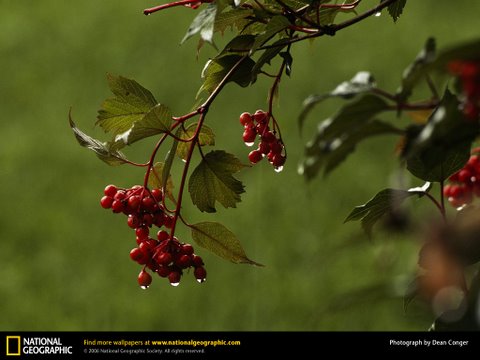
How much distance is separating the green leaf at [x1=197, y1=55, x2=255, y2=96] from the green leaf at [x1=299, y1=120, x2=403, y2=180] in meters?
0.28

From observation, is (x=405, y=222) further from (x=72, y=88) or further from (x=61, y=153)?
(x=72, y=88)

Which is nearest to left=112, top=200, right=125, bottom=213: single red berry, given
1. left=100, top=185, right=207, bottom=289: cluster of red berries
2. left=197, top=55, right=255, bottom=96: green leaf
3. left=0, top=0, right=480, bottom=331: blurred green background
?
left=100, top=185, right=207, bottom=289: cluster of red berries

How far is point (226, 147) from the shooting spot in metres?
3.76

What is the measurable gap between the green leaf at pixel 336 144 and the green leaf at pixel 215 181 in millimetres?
286

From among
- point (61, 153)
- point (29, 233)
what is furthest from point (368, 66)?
point (29, 233)

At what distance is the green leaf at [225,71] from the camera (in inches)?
28.8

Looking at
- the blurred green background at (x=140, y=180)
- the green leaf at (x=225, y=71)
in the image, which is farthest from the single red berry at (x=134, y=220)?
the blurred green background at (x=140, y=180)

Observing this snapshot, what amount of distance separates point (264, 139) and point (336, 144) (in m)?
0.34

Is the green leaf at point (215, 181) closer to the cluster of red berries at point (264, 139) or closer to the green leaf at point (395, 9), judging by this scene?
the cluster of red berries at point (264, 139)

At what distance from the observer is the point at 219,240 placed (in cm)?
74

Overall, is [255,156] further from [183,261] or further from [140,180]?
[140,180]

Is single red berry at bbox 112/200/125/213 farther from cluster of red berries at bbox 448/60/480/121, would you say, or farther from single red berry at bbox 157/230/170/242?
cluster of red berries at bbox 448/60/480/121

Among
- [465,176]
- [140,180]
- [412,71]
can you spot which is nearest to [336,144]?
[412,71]

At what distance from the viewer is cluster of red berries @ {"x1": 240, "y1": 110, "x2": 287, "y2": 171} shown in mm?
783
